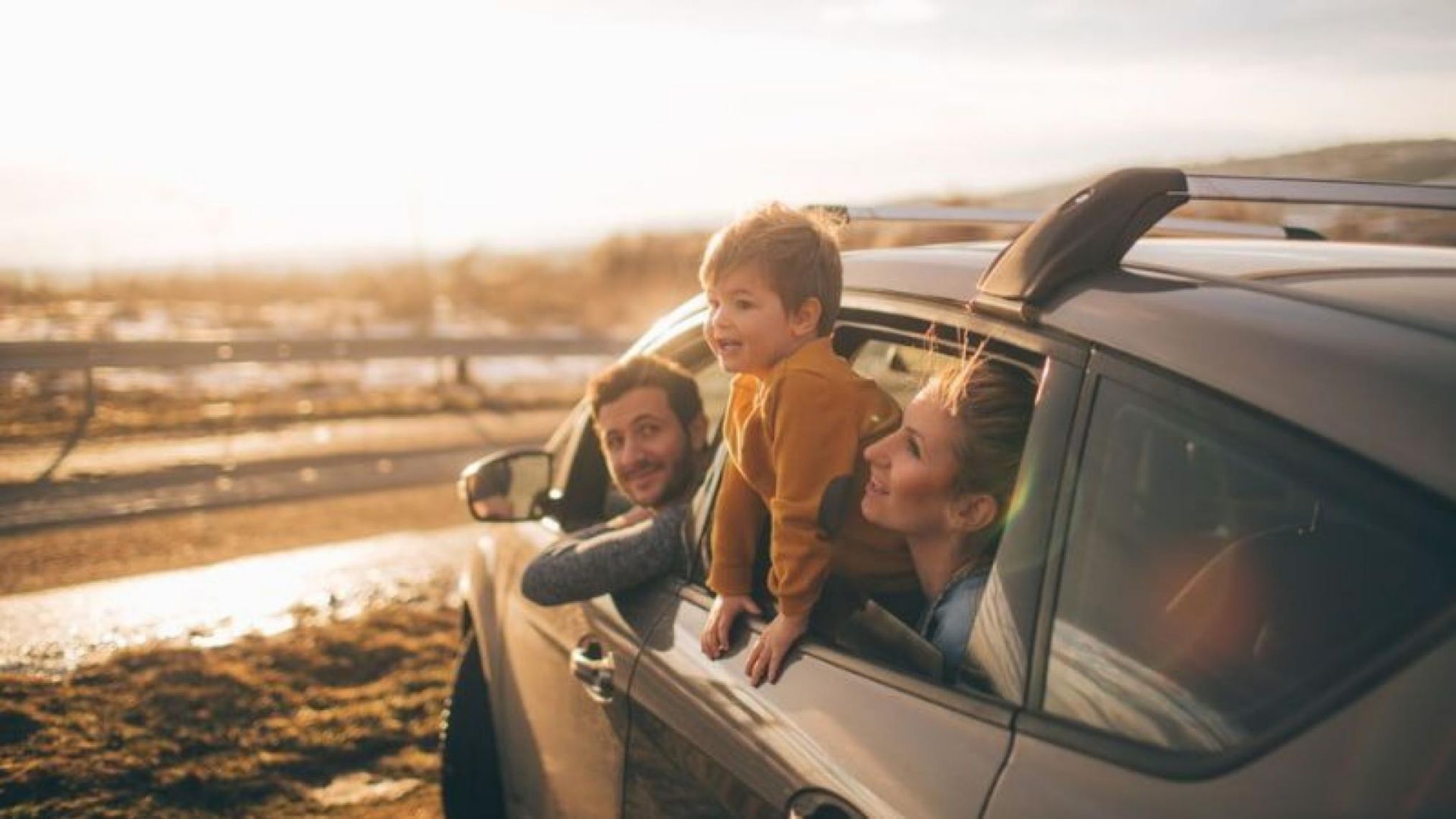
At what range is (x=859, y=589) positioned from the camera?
2422 mm

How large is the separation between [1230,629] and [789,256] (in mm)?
1337

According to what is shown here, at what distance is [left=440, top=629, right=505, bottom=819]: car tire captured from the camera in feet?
12.1

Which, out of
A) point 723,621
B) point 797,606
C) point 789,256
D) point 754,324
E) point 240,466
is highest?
point 789,256

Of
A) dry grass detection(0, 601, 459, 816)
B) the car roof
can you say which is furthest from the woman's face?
dry grass detection(0, 601, 459, 816)

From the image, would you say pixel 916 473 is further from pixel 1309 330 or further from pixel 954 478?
pixel 1309 330

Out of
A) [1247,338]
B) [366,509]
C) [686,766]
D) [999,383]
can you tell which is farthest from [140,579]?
[1247,338]

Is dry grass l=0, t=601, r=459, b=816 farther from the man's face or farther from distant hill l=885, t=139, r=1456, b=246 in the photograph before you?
distant hill l=885, t=139, r=1456, b=246

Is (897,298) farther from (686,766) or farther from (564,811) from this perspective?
(564,811)

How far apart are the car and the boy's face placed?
0.62 ft

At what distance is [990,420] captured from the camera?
7.12ft

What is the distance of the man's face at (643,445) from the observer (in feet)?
10.8

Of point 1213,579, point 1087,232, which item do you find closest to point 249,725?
point 1087,232

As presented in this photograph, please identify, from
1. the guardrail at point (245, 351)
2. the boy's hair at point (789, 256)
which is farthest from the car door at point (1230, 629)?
the guardrail at point (245, 351)

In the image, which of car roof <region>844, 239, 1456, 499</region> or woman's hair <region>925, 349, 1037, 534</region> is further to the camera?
woman's hair <region>925, 349, 1037, 534</region>
